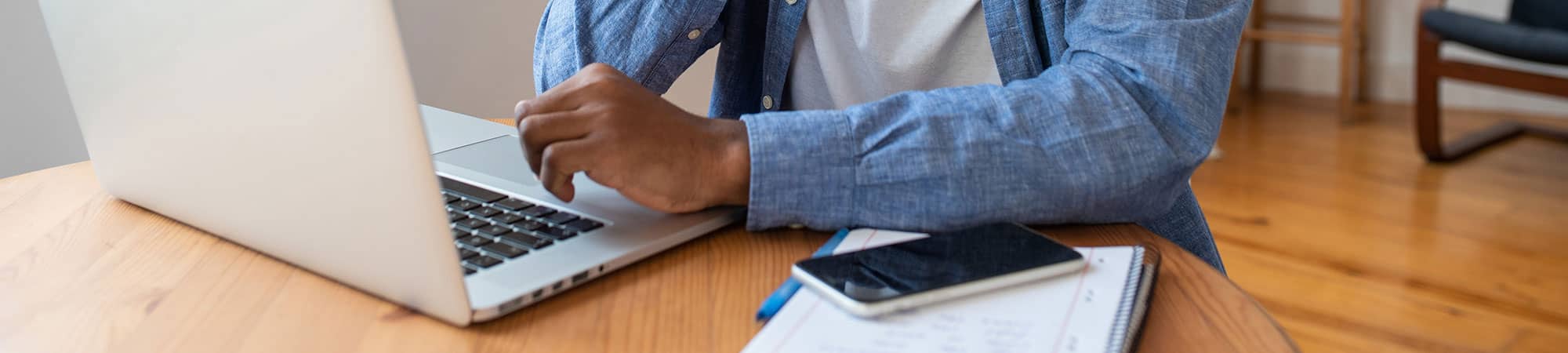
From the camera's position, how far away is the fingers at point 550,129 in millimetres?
575

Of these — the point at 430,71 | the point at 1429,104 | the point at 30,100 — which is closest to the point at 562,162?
the point at 30,100

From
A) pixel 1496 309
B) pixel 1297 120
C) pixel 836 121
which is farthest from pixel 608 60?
pixel 1297 120

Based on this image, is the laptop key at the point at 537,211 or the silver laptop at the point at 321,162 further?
the laptop key at the point at 537,211

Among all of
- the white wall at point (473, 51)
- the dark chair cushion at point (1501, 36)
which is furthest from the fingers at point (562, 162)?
the dark chair cushion at point (1501, 36)

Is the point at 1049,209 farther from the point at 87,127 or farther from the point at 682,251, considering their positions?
the point at 87,127

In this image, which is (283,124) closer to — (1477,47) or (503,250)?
(503,250)

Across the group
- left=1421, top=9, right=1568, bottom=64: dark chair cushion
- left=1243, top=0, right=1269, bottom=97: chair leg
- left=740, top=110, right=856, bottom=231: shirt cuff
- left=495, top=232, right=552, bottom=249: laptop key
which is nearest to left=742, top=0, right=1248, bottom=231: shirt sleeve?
left=740, top=110, right=856, bottom=231: shirt cuff

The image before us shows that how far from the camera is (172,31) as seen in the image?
511 millimetres

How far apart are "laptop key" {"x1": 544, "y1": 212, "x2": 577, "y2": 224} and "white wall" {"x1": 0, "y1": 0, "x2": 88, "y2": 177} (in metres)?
1.07

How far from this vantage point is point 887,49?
907mm

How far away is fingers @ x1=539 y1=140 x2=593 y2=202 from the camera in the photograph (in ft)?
1.85

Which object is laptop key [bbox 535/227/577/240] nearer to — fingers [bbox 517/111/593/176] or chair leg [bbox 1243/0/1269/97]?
fingers [bbox 517/111/593/176]

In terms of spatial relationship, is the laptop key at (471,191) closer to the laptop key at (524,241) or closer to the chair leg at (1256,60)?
the laptop key at (524,241)

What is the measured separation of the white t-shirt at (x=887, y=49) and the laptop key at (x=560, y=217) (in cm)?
35
